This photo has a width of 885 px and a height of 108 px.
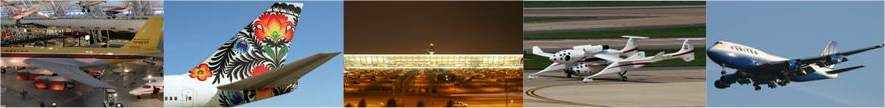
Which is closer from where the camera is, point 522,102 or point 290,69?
point 290,69

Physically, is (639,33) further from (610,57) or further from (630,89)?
(630,89)

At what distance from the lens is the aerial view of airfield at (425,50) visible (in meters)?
10.9

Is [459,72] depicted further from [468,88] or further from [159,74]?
[159,74]

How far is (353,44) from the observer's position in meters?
10.8

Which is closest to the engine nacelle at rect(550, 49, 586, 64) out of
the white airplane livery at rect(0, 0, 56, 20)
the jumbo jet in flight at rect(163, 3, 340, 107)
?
the jumbo jet in flight at rect(163, 3, 340, 107)

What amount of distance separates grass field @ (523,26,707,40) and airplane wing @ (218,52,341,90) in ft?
8.81

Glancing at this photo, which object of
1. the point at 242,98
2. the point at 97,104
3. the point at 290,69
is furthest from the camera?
the point at 97,104

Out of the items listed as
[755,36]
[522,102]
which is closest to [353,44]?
[522,102]

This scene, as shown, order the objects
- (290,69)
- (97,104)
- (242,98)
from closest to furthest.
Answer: (290,69), (242,98), (97,104)

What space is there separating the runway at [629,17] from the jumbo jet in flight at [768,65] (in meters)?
0.38

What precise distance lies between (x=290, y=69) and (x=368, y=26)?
2331 millimetres

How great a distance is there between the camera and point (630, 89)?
11.2 m

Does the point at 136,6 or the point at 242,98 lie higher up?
the point at 136,6

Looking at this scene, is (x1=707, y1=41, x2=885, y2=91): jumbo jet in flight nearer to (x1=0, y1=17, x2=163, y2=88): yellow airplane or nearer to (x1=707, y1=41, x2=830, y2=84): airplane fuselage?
(x1=707, y1=41, x2=830, y2=84): airplane fuselage
